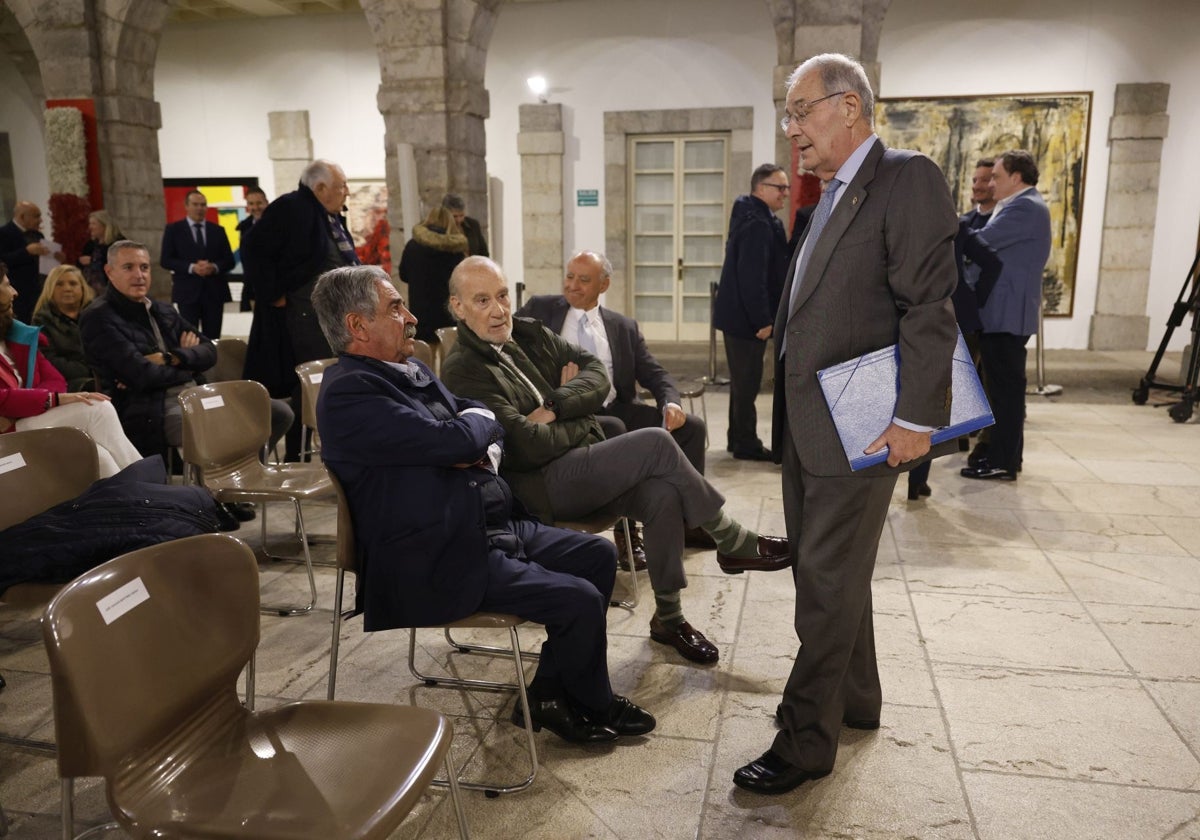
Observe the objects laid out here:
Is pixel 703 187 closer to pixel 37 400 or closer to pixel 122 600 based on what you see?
pixel 37 400

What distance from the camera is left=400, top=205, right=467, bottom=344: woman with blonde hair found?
5.61 metres

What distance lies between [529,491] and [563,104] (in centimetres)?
865

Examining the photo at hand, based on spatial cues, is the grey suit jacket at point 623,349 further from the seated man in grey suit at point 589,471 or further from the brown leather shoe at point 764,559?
the brown leather shoe at point 764,559

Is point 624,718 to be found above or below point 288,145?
below

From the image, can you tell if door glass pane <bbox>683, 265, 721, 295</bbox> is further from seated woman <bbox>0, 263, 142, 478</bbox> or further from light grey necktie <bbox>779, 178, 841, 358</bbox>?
light grey necktie <bbox>779, 178, 841, 358</bbox>

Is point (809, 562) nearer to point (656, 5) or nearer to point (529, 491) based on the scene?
point (529, 491)

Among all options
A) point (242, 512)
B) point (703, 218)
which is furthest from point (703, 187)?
point (242, 512)

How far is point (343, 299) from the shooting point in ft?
7.38

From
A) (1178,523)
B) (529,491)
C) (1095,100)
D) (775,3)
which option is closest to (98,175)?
(775,3)

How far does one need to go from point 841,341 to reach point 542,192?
9.08 meters

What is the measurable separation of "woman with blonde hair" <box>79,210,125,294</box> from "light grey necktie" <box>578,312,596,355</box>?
4326mm

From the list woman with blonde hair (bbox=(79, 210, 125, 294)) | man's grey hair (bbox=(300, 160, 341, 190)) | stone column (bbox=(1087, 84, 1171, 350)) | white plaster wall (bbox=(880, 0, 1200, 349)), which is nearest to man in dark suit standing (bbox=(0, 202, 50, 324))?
woman with blonde hair (bbox=(79, 210, 125, 294))

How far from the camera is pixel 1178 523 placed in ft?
13.7

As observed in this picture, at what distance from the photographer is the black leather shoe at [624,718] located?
2387mm
